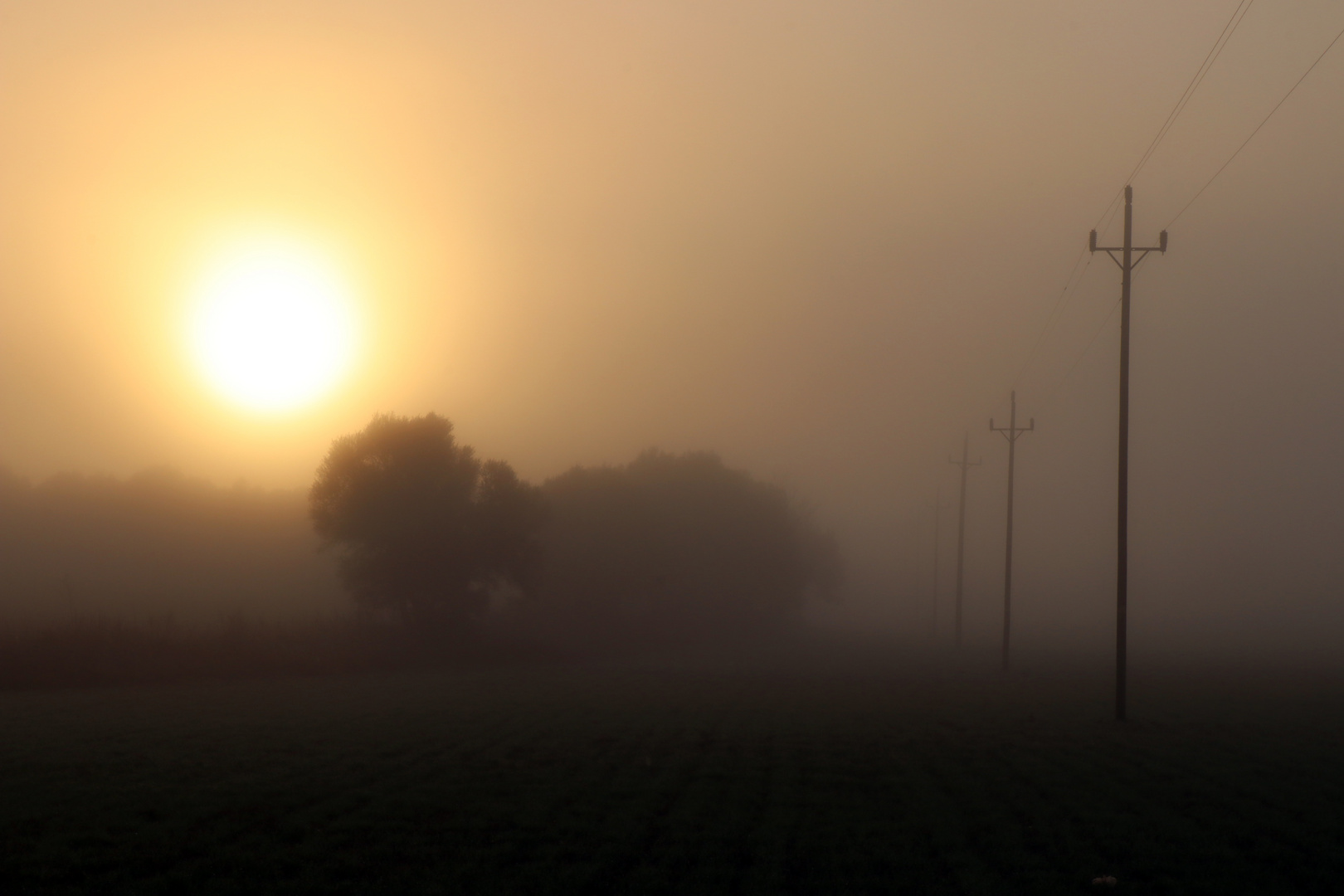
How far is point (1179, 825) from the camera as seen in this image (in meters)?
16.8

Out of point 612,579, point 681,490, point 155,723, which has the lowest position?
point 155,723

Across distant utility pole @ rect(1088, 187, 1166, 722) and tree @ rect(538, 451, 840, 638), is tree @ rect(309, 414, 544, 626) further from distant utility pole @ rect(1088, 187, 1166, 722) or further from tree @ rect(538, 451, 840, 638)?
distant utility pole @ rect(1088, 187, 1166, 722)

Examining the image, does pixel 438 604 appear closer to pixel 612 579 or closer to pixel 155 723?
pixel 612 579

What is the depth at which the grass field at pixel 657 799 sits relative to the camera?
44.4ft

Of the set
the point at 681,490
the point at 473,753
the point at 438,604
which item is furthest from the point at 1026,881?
the point at 681,490

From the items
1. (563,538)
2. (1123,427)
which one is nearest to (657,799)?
(1123,427)

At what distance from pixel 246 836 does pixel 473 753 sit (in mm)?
8666

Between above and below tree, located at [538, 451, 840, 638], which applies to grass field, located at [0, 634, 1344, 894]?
below

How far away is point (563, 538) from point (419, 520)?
85.2ft

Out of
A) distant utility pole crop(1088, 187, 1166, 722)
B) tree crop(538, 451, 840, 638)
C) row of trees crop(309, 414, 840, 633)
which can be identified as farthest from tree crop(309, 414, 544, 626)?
distant utility pole crop(1088, 187, 1166, 722)

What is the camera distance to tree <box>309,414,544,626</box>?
6731 centimetres

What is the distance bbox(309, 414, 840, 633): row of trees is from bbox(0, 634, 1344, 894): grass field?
3264 cm

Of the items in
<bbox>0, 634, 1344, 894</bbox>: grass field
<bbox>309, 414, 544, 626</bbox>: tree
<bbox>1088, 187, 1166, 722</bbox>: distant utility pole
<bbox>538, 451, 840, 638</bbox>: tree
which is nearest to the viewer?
<bbox>0, 634, 1344, 894</bbox>: grass field

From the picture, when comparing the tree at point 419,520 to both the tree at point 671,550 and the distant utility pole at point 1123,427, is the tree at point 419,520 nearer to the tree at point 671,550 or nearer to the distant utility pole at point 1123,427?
the tree at point 671,550
